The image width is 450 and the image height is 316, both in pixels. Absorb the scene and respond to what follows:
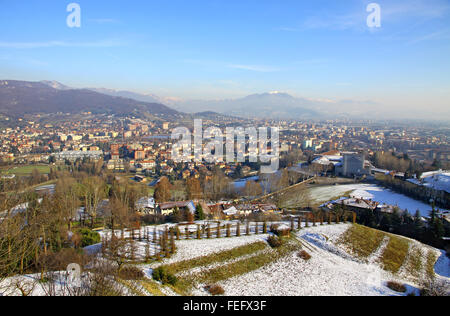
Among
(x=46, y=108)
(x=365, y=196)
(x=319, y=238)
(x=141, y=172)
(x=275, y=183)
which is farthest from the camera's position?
(x=46, y=108)

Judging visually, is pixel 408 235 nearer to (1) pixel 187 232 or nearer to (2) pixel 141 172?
(1) pixel 187 232

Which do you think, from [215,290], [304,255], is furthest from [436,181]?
[215,290]

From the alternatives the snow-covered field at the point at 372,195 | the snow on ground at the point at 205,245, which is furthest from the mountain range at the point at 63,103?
the snow on ground at the point at 205,245

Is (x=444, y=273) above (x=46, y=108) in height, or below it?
below

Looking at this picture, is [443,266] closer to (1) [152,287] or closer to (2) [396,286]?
(2) [396,286]

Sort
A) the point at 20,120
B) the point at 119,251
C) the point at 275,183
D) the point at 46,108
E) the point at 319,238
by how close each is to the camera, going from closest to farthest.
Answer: the point at 119,251, the point at 319,238, the point at 275,183, the point at 20,120, the point at 46,108

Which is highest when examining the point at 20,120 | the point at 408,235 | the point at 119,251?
the point at 20,120

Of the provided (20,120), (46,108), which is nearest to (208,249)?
(20,120)

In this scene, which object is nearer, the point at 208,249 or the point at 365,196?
the point at 208,249
